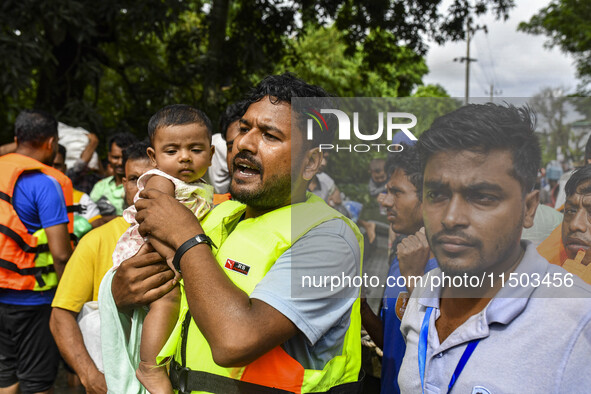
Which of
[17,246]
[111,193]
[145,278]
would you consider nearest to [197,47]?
[111,193]

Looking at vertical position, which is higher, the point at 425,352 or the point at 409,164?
the point at 409,164

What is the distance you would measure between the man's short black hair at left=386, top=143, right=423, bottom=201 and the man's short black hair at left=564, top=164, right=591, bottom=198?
0.45 metres

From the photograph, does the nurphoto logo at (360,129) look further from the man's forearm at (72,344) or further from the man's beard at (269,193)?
the man's forearm at (72,344)

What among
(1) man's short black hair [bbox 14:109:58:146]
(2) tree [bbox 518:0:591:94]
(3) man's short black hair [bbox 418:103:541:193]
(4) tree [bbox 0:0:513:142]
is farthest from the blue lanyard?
(2) tree [bbox 518:0:591:94]

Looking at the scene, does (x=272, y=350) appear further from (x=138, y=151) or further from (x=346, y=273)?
(x=138, y=151)

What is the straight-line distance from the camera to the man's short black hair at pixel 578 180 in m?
1.55

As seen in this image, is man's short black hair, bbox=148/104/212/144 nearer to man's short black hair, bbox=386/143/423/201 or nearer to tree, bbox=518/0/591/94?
man's short black hair, bbox=386/143/423/201

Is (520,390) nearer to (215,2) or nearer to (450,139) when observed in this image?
(450,139)

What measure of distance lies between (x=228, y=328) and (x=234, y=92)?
8.49 m

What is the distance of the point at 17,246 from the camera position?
344cm

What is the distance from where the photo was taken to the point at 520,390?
134cm

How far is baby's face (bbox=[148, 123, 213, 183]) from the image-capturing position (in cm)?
245

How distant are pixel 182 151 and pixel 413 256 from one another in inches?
46.2

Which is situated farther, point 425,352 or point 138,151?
point 138,151
